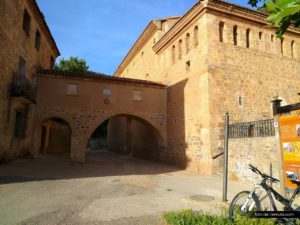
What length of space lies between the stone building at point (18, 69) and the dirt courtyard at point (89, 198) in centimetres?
187

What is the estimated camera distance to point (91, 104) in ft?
45.9

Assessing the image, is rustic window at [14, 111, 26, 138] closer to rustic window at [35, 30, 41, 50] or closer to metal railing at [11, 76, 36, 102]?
metal railing at [11, 76, 36, 102]

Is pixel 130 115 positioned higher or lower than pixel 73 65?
lower

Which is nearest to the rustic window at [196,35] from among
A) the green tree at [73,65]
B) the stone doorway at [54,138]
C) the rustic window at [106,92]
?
the rustic window at [106,92]

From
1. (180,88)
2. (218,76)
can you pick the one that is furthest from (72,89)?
(218,76)

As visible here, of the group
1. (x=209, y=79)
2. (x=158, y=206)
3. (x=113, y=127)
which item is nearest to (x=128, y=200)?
(x=158, y=206)

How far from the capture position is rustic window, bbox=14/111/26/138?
1165cm

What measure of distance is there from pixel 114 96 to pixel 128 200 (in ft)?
30.6

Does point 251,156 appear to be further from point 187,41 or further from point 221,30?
point 187,41

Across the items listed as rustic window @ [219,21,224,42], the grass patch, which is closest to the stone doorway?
rustic window @ [219,21,224,42]

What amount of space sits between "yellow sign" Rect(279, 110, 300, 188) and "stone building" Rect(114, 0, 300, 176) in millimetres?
4447

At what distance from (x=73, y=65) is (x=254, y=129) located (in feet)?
78.5

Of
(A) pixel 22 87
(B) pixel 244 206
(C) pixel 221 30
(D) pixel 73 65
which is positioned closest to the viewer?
(B) pixel 244 206

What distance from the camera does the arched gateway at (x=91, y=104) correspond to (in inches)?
524
